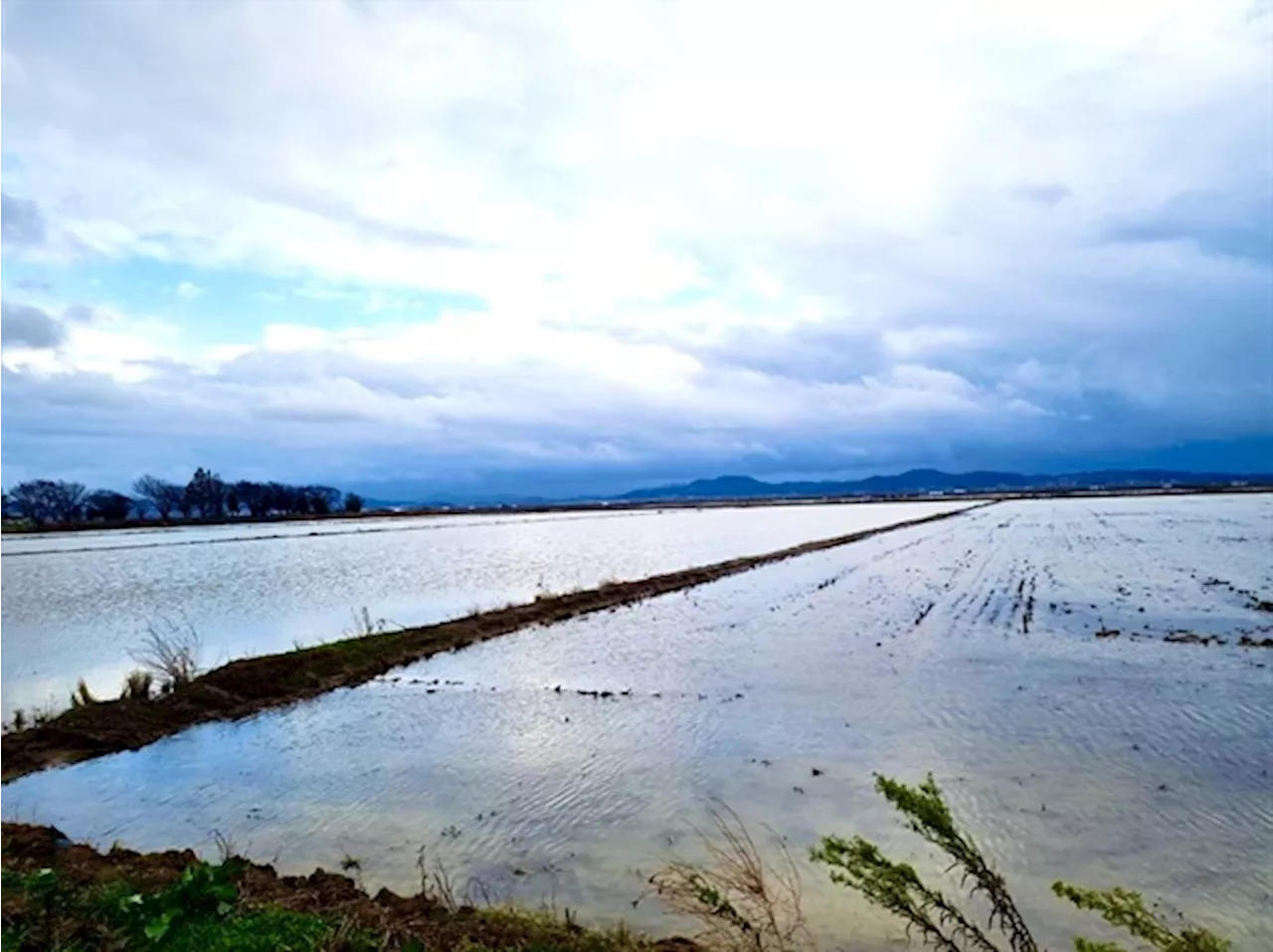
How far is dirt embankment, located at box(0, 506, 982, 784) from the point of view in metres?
11.5

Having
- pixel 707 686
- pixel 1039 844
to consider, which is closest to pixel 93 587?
pixel 707 686

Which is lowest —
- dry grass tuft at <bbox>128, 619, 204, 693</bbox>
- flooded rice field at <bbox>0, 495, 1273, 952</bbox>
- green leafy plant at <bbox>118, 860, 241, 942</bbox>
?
flooded rice field at <bbox>0, 495, 1273, 952</bbox>

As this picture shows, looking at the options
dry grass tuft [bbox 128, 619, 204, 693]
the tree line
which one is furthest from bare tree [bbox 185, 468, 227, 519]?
dry grass tuft [bbox 128, 619, 204, 693]

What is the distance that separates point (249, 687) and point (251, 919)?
9929mm

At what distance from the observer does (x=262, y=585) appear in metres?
30.2

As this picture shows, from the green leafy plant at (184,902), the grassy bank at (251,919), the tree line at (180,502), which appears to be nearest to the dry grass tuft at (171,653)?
the grassy bank at (251,919)

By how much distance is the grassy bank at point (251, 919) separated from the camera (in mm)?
5035

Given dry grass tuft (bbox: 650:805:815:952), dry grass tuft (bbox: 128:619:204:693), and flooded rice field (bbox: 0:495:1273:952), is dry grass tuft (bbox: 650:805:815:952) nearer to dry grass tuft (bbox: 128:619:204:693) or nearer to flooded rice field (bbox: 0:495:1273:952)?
flooded rice field (bbox: 0:495:1273:952)

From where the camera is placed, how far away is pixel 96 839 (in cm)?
835

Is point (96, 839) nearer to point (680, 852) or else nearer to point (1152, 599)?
point (680, 852)

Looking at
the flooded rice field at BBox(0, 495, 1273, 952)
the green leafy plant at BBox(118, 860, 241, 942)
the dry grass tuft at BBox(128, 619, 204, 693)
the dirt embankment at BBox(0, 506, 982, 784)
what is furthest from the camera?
the dry grass tuft at BBox(128, 619, 204, 693)

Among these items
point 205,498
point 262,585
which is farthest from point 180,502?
point 262,585

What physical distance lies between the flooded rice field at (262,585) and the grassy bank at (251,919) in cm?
965

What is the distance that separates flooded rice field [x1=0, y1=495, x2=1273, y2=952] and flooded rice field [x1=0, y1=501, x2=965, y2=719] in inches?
210
